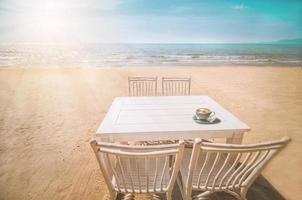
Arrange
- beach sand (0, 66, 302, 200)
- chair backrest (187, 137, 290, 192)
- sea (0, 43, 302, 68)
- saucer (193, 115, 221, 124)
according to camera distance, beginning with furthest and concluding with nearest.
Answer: sea (0, 43, 302, 68), beach sand (0, 66, 302, 200), saucer (193, 115, 221, 124), chair backrest (187, 137, 290, 192)

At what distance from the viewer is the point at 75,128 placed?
11.4 ft

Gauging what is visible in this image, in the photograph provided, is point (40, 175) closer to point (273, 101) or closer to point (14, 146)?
point (14, 146)

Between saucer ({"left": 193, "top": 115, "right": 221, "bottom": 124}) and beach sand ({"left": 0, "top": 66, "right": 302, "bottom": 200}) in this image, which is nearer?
saucer ({"left": 193, "top": 115, "right": 221, "bottom": 124})

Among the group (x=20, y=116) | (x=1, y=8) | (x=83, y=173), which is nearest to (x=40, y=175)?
(x=83, y=173)

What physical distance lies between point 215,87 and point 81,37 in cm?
3740

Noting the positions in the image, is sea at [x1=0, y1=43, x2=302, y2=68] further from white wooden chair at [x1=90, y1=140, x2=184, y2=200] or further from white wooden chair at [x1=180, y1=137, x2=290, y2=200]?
white wooden chair at [x1=180, y1=137, x2=290, y2=200]

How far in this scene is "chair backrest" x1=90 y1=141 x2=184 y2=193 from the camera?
36.9 inches

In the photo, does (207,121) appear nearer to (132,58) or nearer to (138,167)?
(138,167)

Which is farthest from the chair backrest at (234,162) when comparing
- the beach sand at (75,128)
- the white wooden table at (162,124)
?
the beach sand at (75,128)

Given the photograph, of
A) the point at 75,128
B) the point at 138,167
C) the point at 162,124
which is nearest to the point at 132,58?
the point at 75,128

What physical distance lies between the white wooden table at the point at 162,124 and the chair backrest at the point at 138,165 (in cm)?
21

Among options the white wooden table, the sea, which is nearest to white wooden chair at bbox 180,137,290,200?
the white wooden table

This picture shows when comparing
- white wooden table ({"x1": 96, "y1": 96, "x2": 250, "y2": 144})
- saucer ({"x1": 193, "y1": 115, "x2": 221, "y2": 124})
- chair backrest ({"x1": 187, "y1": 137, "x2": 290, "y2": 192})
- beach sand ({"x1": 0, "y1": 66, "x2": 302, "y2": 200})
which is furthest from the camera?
beach sand ({"x1": 0, "y1": 66, "x2": 302, "y2": 200})

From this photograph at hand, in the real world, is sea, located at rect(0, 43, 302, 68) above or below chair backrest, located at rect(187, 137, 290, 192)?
below
